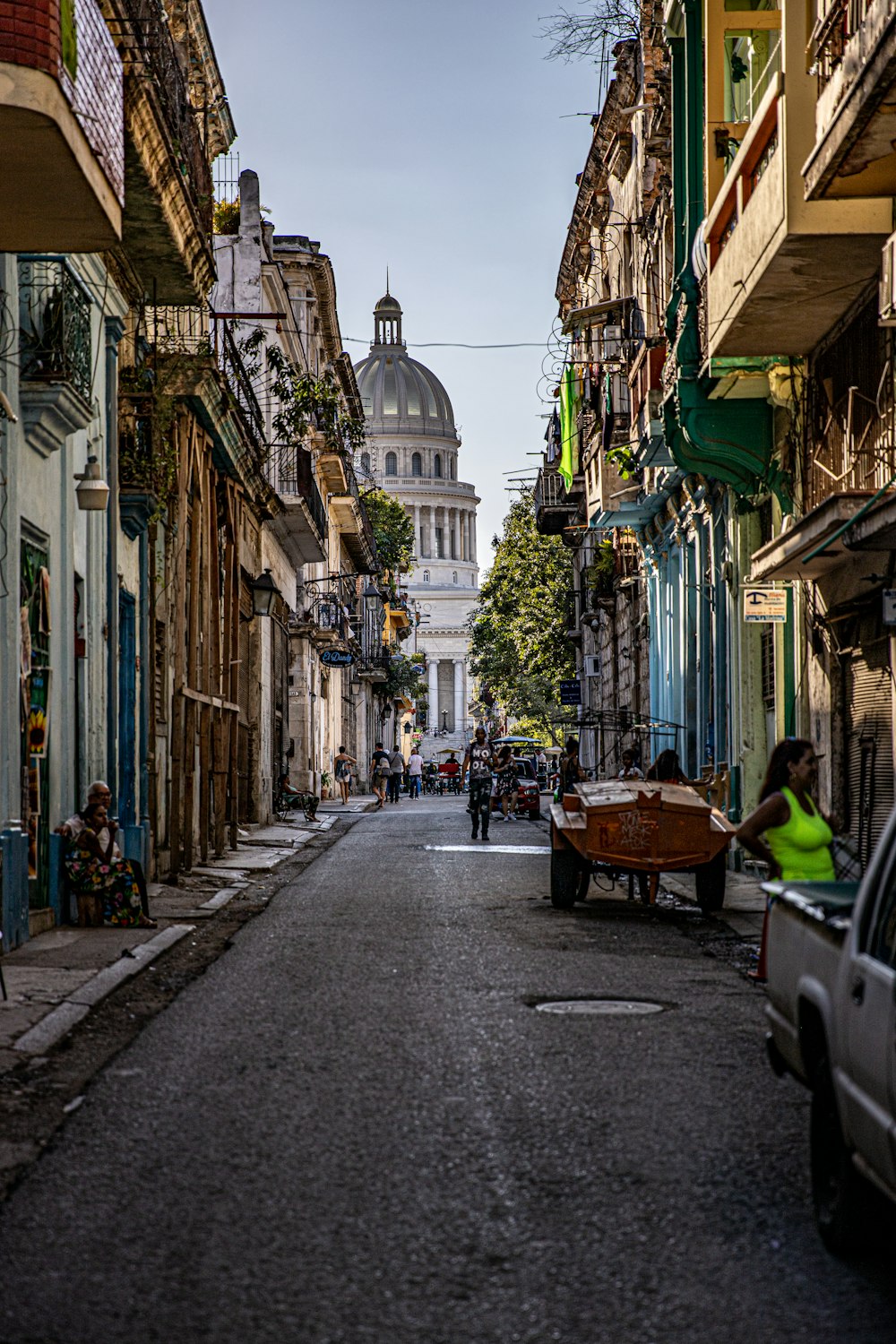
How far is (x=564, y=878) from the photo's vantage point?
617 inches

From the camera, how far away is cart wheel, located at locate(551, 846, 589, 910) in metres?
15.6

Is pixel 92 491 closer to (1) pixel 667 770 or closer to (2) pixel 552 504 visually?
(1) pixel 667 770

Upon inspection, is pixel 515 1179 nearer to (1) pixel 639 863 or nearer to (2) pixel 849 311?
(1) pixel 639 863

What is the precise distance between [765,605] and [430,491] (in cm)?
15827

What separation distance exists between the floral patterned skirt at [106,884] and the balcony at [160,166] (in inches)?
229

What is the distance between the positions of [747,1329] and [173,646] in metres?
17.8

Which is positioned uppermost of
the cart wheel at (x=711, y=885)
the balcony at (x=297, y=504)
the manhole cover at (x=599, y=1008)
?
the balcony at (x=297, y=504)

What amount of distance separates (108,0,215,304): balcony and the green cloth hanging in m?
15.6

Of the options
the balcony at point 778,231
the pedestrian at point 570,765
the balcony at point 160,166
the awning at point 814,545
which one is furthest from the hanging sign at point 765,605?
the pedestrian at point 570,765

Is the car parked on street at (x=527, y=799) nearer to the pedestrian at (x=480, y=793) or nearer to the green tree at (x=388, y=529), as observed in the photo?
the pedestrian at (x=480, y=793)

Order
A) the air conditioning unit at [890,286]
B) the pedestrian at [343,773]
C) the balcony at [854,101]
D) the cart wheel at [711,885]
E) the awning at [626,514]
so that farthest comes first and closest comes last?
the pedestrian at [343,773]
the awning at [626,514]
the cart wheel at [711,885]
the air conditioning unit at [890,286]
the balcony at [854,101]

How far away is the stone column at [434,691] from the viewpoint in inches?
6934

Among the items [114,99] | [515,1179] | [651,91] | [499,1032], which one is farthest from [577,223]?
[515,1179]

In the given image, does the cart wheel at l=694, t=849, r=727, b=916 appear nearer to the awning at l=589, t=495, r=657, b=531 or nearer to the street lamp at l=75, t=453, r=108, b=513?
the street lamp at l=75, t=453, r=108, b=513
